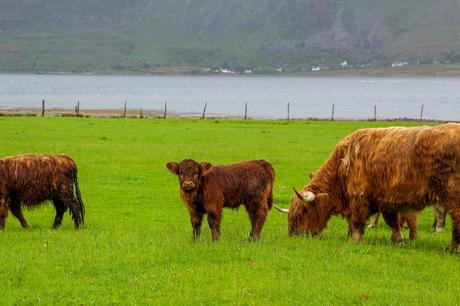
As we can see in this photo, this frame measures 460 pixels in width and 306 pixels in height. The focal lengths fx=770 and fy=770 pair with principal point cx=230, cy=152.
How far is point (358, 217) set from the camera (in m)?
14.8

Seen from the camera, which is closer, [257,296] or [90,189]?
[257,296]

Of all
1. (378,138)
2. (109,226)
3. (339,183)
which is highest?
(378,138)

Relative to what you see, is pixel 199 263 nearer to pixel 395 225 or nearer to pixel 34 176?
pixel 395 225

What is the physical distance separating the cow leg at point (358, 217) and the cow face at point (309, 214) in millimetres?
684

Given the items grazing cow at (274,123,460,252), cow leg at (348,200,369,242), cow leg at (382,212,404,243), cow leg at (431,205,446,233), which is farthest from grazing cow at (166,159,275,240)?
cow leg at (431,205,446,233)

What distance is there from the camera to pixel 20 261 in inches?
496

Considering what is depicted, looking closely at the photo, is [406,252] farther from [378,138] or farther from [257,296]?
[257,296]

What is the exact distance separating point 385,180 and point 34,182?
729 centimetres

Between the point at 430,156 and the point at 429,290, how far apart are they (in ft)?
9.99

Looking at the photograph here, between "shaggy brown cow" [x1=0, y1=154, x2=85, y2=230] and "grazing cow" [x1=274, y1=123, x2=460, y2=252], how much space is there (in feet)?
15.9

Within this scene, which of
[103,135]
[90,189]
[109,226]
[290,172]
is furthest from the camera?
[103,135]

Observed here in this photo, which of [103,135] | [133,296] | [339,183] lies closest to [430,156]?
[339,183]

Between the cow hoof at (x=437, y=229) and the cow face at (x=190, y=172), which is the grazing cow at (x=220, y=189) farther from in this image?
the cow hoof at (x=437, y=229)

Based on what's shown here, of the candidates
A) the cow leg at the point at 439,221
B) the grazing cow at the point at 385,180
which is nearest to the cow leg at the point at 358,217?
the grazing cow at the point at 385,180
